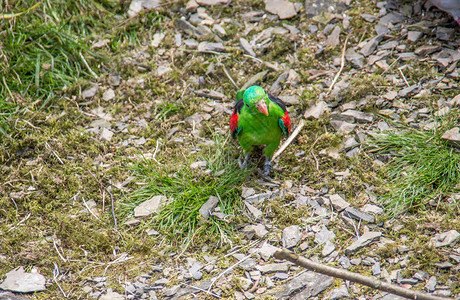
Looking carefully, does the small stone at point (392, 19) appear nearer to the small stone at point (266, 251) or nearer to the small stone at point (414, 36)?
the small stone at point (414, 36)

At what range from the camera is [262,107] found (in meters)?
4.41

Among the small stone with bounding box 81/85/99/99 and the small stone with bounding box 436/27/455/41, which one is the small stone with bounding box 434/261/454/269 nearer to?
the small stone with bounding box 436/27/455/41

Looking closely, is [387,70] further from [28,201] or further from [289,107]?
[28,201]

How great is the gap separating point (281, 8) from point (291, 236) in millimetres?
3692

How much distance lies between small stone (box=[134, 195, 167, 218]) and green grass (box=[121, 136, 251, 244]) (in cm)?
6

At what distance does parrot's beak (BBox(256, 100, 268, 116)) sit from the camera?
4398 millimetres

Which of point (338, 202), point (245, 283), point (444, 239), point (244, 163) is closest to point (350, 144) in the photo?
point (338, 202)

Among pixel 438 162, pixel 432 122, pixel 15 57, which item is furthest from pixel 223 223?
pixel 15 57

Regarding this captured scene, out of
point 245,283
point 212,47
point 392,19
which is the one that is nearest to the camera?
point 245,283

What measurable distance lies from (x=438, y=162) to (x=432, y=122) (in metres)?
0.70

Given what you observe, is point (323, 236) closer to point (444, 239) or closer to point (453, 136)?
point (444, 239)

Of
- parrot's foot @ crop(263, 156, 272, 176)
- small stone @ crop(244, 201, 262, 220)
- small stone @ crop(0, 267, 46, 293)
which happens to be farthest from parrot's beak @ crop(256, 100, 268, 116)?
small stone @ crop(0, 267, 46, 293)

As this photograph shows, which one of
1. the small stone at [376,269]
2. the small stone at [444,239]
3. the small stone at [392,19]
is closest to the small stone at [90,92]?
the small stone at [392,19]

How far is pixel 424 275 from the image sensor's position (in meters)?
3.49
